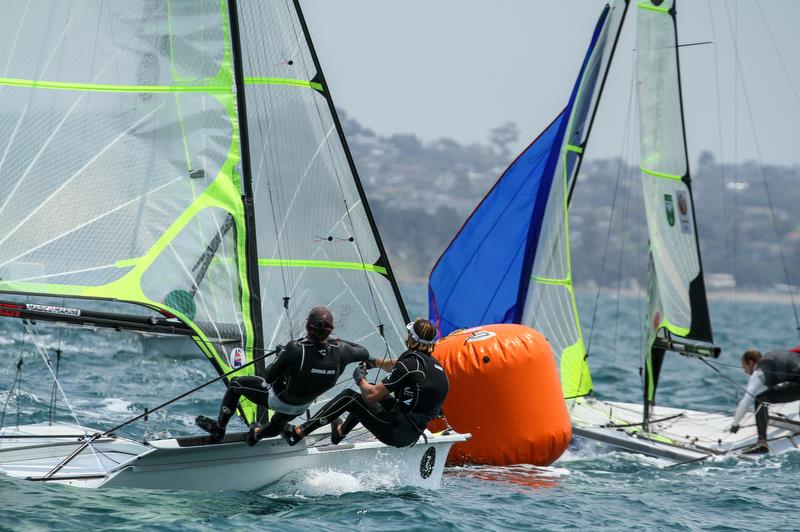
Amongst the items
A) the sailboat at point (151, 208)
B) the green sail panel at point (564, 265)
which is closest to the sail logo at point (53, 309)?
the sailboat at point (151, 208)

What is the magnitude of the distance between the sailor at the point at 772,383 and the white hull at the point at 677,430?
0.71 feet

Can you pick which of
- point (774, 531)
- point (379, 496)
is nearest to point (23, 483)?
point (379, 496)

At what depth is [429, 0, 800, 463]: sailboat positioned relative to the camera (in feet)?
36.8

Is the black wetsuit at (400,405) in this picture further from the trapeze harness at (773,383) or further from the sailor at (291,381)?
the trapeze harness at (773,383)

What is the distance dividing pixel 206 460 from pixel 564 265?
540 cm

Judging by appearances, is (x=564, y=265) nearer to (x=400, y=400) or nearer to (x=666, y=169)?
(x=666, y=169)

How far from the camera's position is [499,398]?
27.6 ft

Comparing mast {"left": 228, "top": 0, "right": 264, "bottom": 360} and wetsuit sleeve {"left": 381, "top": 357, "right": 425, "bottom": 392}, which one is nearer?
wetsuit sleeve {"left": 381, "top": 357, "right": 425, "bottom": 392}

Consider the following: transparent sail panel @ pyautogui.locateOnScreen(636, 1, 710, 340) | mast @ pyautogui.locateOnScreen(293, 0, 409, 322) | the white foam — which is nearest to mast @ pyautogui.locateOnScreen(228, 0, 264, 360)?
mast @ pyautogui.locateOnScreen(293, 0, 409, 322)

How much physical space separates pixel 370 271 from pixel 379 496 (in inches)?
79.9

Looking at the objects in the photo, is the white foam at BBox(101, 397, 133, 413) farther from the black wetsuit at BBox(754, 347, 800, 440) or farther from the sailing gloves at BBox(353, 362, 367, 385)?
the black wetsuit at BBox(754, 347, 800, 440)

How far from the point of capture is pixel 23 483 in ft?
21.8

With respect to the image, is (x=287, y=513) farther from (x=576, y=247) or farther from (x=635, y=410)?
(x=576, y=247)

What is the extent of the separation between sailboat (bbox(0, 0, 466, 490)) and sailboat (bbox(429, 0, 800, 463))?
326cm
